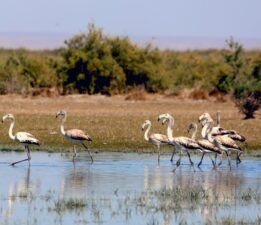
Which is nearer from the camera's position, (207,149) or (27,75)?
(207,149)

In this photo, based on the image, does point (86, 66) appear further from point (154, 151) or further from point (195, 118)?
point (154, 151)

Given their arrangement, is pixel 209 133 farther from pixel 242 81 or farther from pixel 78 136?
pixel 242 81

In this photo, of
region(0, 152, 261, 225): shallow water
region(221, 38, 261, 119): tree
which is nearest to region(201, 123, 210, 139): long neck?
region(0, 152, 261, 225): shallow water

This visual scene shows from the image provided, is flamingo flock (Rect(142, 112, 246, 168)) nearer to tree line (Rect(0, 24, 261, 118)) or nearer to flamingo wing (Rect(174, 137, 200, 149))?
flamingo wing (Rect(174, 137, 200, 149))

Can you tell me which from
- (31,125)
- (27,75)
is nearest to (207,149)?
(31,125)

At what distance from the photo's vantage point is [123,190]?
55.0 ft

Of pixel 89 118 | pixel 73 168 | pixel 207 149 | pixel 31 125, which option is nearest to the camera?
pixel 73 168

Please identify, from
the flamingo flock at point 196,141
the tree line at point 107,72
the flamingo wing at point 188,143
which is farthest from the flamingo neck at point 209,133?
the tree line at point 107,72

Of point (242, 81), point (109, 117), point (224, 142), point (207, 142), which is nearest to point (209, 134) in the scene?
point (224, 142)

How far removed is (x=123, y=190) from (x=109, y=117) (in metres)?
19.0

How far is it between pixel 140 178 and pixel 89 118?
16.3 meters

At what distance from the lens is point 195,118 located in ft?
118

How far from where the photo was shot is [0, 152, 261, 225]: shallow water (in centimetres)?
1373

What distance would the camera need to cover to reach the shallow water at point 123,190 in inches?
541
